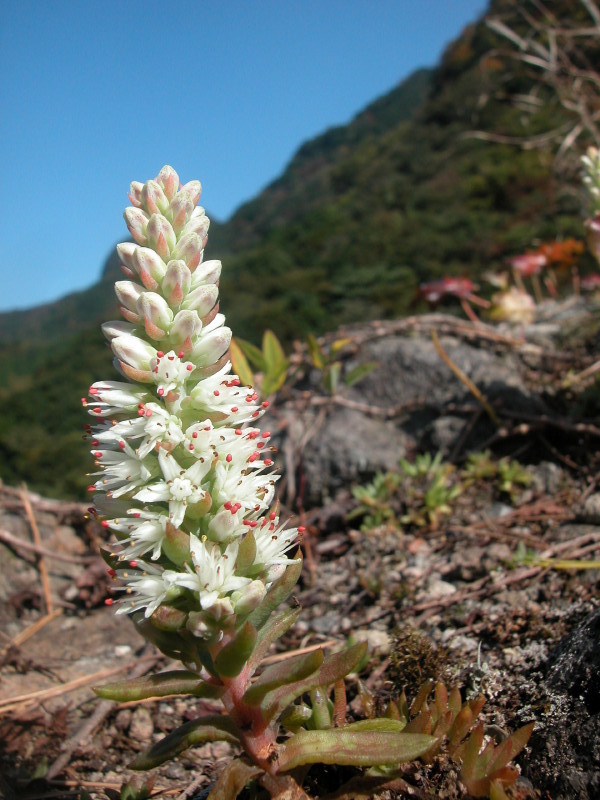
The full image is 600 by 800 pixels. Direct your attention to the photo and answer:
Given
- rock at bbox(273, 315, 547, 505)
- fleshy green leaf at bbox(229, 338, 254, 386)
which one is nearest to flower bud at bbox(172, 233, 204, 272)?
fleshy green leaf at bbox(229, 338, 254, 386)

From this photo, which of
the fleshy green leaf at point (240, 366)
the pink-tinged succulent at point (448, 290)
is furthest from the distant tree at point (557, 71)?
the fleshy green leaf at point (240, 366)

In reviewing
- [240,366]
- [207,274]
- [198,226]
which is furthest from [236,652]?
[240,366]

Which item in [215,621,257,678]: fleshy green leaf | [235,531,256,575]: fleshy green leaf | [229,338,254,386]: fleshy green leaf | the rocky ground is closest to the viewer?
[215,621,257,678]: fleshy green leaf

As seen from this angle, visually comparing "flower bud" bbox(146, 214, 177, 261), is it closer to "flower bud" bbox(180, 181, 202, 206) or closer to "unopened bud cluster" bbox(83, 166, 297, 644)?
"unopened bud cluster" bbox(83, 166, 297, 644)

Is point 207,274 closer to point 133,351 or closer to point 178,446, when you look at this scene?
point 133,351

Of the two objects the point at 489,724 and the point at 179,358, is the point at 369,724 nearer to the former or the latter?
the point at 489,724
